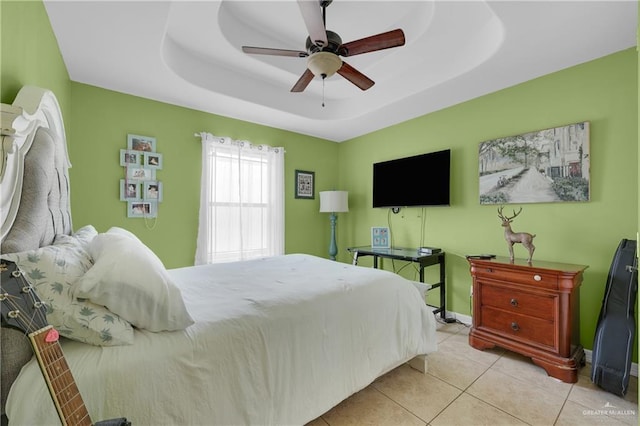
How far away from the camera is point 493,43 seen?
214 cm

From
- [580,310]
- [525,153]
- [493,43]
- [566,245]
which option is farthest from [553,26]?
[580,310]

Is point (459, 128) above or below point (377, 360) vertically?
above

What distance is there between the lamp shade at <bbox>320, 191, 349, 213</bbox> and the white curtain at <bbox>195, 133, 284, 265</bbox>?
622 millimetres

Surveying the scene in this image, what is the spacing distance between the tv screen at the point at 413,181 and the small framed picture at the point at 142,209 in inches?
108

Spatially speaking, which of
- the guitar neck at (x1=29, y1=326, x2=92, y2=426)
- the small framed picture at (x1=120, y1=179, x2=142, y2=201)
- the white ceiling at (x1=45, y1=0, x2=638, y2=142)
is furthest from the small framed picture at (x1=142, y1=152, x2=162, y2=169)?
the guitar neck at (x1=29, y1=326, x2=92, y2=426)

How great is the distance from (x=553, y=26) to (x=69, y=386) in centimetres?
315

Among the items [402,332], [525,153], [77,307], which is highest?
[525,153]

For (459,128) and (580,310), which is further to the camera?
(459,128)

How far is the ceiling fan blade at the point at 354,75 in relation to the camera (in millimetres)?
2043

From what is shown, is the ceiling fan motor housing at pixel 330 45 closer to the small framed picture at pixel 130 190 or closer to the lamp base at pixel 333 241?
the small framed picture at pixel 130 190

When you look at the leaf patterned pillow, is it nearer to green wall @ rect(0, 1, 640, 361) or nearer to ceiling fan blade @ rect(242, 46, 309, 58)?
green wall @ rect(0, 1, 640, 361)

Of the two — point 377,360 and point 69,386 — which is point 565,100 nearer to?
point 377,360

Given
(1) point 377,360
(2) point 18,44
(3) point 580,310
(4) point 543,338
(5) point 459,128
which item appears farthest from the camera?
(5) point 459,128

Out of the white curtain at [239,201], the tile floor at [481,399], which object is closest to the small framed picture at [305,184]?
the white curtain at [239,201]
